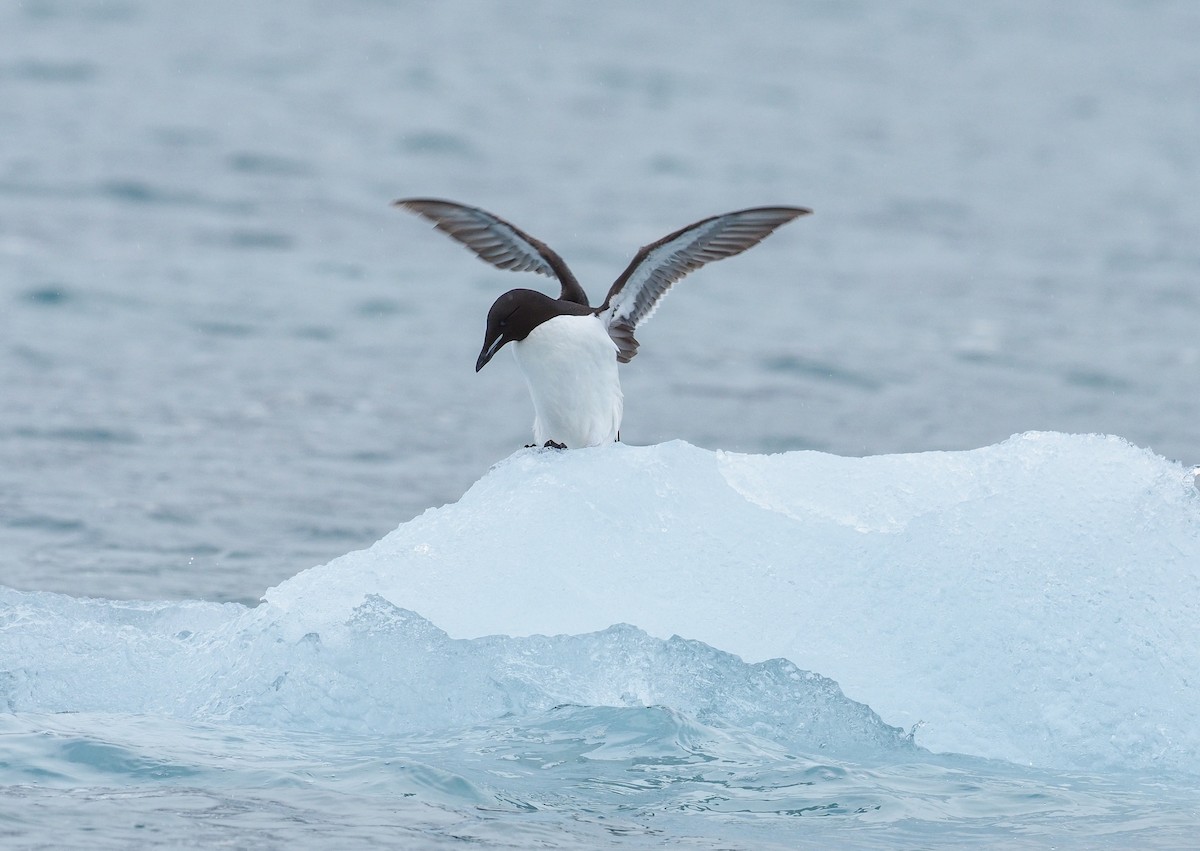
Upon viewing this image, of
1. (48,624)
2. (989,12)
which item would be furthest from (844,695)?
(989,12)

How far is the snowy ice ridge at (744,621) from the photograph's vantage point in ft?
19.3

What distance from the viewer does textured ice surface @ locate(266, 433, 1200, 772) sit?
591 cm

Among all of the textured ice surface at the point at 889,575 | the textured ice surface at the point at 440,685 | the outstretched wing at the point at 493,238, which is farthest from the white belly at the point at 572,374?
the textured ice surface at the point at 440,685

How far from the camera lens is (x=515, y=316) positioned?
22.1ft

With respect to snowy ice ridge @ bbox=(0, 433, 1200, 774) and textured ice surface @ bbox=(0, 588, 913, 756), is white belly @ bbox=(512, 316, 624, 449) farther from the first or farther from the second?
textured ice surface @ bbox=(0, 588, 913, 756)

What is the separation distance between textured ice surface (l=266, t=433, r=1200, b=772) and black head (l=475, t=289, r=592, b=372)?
47cm

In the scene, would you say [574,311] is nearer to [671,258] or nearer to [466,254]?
[671,258]

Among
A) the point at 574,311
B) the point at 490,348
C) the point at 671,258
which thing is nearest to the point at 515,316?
the point at 490,348

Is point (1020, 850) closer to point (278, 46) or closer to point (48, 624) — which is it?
point (48, 624)

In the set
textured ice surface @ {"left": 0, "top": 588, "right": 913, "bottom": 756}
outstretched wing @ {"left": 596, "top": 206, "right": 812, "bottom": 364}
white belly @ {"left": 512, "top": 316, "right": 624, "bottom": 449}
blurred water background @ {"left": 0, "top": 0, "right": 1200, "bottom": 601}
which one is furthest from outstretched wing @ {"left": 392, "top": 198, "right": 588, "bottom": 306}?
blurred water background @ {"left": 0, "top": 0, "right": 1200, "bottom": 601}

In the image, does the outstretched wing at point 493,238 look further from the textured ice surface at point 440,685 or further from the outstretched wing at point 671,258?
the textured ice surface at point 440,685

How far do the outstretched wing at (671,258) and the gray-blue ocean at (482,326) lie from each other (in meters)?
1.93

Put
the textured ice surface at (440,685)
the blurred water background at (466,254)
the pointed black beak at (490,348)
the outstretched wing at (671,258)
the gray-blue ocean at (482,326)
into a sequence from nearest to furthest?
the gray-blue ocean at (482,326)
the textured ice surface at (440,685)
the pointed black beak at (490,348)
the outstretched wing at (671,258)
the blurred water background at (466,254)

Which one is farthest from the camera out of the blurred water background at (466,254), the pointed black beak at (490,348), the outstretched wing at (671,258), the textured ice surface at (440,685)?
the blurred water background at (466,254)
